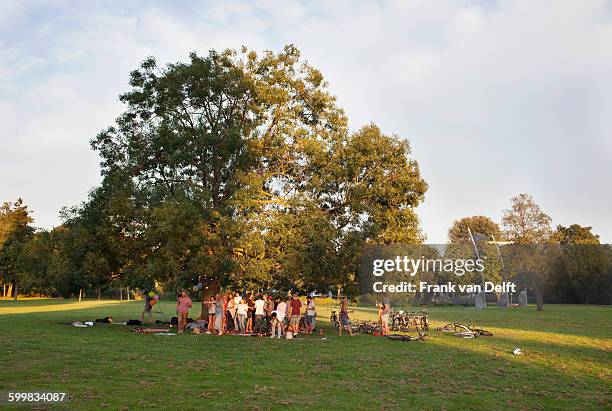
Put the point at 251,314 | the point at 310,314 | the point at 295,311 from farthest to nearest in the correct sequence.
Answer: the point at 310,314 → the point at 251,314 → the point at 295,311

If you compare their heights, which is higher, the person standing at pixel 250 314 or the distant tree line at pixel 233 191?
the distant tree line at pixel 233 191

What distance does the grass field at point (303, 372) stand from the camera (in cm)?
1119

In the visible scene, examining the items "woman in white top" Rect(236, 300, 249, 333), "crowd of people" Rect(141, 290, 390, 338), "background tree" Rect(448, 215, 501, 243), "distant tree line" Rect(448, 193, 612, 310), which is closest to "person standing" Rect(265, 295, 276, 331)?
"crowd of people" Rect(141, 290, 390, 338)

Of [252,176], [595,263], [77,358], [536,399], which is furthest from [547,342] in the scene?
[595,263]

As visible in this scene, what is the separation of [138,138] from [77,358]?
60.0 ft

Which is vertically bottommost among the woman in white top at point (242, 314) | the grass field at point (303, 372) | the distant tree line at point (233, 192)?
the grass field at point (303, 372)

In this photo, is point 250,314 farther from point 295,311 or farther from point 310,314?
point 295,311

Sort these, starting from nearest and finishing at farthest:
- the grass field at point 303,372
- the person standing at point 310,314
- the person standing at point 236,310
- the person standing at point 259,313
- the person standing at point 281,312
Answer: the grass field at point 303,372, the person standing at point 281,312, the person standing at point 259,313, the person standing at point 236,310, the person standing at point 310,314

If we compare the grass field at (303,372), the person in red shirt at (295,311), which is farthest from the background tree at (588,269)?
the person in red shirt at (295,311)

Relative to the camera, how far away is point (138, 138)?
32.0 m

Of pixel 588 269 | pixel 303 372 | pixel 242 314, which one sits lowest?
pixel 303 372

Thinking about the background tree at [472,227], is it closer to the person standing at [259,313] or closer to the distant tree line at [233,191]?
the distant tree line at [233,191]

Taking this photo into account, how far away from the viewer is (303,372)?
14773mm

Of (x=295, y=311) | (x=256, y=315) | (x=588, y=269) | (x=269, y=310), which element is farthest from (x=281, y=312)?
(x=588, y=269)
